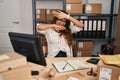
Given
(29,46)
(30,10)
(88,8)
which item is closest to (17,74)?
(29,46)

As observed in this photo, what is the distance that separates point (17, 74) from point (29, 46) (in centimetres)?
27

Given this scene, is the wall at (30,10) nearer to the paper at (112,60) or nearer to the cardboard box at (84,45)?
the cardboard box at (84,45)

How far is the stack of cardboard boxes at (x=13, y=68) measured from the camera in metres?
0.99

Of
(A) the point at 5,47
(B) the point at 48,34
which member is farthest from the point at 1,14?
(B) the point at 48,34

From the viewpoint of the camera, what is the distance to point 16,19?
3768 millimetres

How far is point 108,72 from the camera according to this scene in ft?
3.56

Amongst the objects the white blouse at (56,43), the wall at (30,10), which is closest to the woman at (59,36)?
the white blouse at (56,43)

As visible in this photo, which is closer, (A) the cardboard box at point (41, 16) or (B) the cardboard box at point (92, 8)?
(B) the cardboard box at point (92, 8)

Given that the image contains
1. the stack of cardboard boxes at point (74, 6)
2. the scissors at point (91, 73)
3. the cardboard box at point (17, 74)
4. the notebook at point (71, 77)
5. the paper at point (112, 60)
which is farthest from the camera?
the stack of cardboard boxes at point (74, 6)

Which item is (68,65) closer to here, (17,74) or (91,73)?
(91,73)

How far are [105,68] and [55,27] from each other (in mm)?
1144

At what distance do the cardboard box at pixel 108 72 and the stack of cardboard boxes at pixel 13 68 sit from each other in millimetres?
499

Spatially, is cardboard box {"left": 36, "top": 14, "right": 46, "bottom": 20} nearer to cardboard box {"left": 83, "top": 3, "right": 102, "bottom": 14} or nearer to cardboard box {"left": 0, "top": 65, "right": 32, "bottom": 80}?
cardboard box {"left": 83, "top": 3, "right": 102, "bottom": 14}

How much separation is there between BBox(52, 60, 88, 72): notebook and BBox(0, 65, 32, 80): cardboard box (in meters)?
0.41
